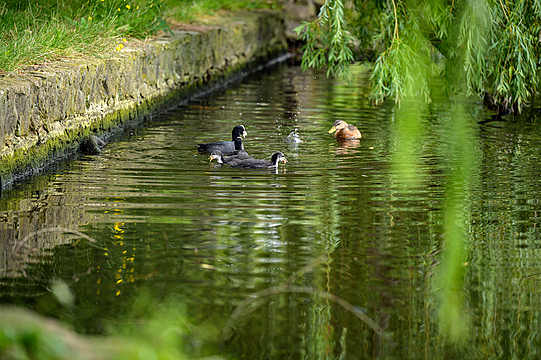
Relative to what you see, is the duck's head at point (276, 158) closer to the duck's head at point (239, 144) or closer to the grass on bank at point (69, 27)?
the duck's head at point (239, 144)

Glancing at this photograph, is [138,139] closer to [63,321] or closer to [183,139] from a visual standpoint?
[183,139]

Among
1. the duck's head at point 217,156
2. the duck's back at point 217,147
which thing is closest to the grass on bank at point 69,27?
the duck's back at point 217,147

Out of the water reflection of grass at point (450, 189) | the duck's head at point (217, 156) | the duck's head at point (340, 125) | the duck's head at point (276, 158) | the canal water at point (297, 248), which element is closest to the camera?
the water reflection of grass at point (450, 189)

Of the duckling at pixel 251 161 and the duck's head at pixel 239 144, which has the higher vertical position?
the duck's head at pixel 239 144

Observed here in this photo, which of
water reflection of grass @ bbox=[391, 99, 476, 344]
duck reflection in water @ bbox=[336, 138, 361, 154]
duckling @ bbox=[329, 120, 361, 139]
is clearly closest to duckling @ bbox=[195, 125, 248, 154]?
duck reflection in water @ bbox=[336, 138, 361, 154]

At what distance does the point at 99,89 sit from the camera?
12.0m

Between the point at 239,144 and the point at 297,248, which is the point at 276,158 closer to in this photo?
the point at 239,144

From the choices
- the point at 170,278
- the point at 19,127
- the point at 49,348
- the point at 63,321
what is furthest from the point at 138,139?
the point at 49,348

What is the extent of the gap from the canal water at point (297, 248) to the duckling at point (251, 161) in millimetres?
100

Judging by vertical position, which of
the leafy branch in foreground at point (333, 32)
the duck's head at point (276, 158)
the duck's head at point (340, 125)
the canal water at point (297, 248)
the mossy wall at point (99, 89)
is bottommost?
the canal water at point (297, 248)

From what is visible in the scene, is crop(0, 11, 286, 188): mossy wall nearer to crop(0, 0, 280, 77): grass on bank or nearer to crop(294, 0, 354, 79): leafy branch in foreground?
crop(0, 0, 280, 77): grass on bank

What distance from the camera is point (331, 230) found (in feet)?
22.9

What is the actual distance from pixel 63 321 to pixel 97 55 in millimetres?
7610

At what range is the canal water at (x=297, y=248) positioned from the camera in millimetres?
4719
